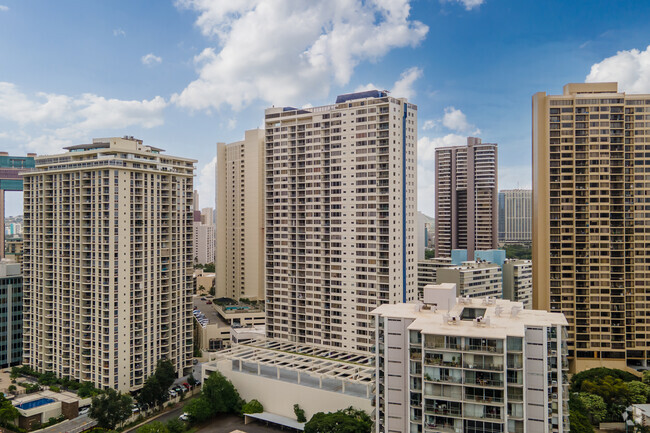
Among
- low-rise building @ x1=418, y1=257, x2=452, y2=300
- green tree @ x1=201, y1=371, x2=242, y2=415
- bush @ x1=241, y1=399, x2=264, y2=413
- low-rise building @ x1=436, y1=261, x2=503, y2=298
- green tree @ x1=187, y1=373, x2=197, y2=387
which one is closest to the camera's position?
bush @ x1=241, y1=399, x2=264, y2=413

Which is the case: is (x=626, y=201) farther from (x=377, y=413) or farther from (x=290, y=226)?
(x=377, y=413)

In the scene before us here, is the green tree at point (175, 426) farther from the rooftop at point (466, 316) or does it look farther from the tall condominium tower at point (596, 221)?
the tall condominium tower at point (596, 221)

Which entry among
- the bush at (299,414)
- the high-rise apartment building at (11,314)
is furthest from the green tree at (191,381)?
the high-rise apartment building at (11,314)

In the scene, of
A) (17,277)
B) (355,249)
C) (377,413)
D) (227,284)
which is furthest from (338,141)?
(227,284)

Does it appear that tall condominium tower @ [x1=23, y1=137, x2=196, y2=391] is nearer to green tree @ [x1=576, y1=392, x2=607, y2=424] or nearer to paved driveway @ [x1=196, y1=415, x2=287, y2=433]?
paved driveway @ [x1=196, y1=415, x2=287, y2=433]

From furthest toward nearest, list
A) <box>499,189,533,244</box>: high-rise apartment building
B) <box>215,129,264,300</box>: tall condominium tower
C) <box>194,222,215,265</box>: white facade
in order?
1. <box>499,189,533,244</box>: high-rise apartment building
2. <box>194,222,215,265</box>: white facade
3. <box>215,129,264,300</box>: tall condominium tower

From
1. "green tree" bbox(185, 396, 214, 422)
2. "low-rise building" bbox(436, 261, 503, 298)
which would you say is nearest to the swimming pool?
"green tree" bbox(185, 396, 214, 422)
